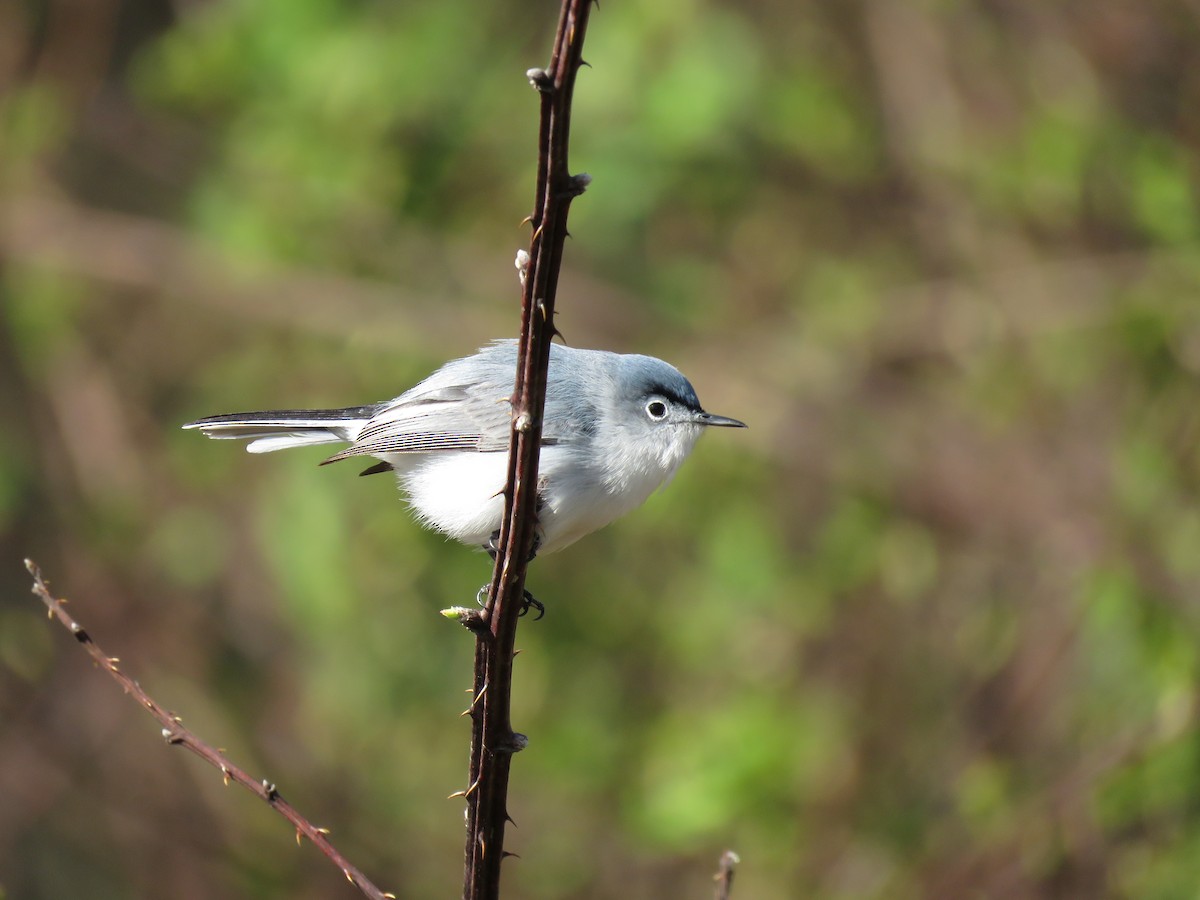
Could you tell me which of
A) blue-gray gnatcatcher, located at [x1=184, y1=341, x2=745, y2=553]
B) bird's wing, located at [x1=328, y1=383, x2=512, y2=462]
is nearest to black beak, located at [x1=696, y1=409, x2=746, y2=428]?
blue-gray gnatcatcher, located at [x1=184, y1=341, x2=745, y2=553]

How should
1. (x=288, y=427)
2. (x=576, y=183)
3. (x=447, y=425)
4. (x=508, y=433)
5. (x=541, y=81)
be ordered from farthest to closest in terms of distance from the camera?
(x=288, y=427), (x=447, y=425), (x=508, y=433), (x=576, y=183), (x=541, y=81)

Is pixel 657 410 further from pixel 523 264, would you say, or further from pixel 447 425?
pixel 523 264

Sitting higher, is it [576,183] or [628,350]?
[628,350]

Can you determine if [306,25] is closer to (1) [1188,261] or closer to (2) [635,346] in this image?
(2) [635,346]

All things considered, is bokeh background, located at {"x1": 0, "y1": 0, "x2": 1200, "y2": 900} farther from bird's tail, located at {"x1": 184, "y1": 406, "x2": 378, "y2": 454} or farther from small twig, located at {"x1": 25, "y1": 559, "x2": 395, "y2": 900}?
small twig, located at {"x1": 25, "y1": 559, "x2": 395, "y2": 900}

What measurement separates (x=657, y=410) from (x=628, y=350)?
7.21 ft

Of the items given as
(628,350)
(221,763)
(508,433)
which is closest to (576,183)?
(221,763)

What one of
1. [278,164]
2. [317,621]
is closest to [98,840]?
[317,621]

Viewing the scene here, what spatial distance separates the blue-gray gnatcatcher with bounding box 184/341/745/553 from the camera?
2.54 metres

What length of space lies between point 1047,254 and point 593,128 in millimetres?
2050

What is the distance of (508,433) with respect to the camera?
2688 millimetres

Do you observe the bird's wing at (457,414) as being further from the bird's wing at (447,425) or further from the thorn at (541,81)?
the thorn at (541,81)

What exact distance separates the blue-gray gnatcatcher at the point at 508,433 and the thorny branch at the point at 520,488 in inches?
28.9

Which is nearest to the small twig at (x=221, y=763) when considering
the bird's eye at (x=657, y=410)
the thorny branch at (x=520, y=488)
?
the thorny branch at (x=520, y=488)
